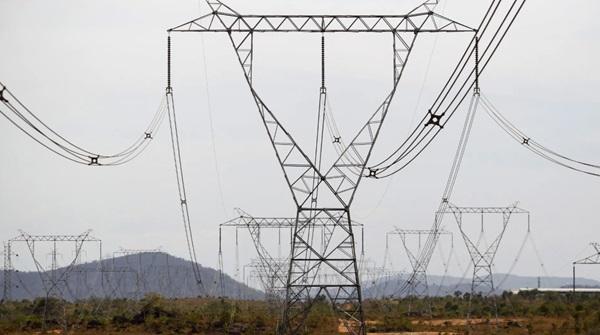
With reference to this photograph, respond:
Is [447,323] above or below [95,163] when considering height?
below

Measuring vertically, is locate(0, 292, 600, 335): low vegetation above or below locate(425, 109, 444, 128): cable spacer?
below

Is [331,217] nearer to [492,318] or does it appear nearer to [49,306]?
[492,318]

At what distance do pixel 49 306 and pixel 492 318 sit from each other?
39.7 meters

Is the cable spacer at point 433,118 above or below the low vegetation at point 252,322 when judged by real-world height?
above

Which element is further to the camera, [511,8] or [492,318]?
[492,318]

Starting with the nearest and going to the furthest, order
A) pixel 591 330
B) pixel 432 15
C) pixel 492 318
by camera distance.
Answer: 1. pixel 432 15
2. pixel 591 330
3. pixel 492 318

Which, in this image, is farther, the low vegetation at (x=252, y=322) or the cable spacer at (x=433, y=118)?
the low vegetation at (x=252, y=322)

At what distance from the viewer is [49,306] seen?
101 meters

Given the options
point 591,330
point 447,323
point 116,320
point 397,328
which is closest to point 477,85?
point 591,330

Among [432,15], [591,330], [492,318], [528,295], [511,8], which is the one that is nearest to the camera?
[511,8]

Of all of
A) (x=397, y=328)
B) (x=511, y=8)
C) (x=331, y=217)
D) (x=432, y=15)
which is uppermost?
(x=432, y=15)

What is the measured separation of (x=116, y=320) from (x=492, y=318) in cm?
3184

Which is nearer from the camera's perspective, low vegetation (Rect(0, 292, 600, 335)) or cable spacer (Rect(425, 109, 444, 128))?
cable spacer (Rect(425, 109, 444, 128))

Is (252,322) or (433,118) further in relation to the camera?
(252,322)
